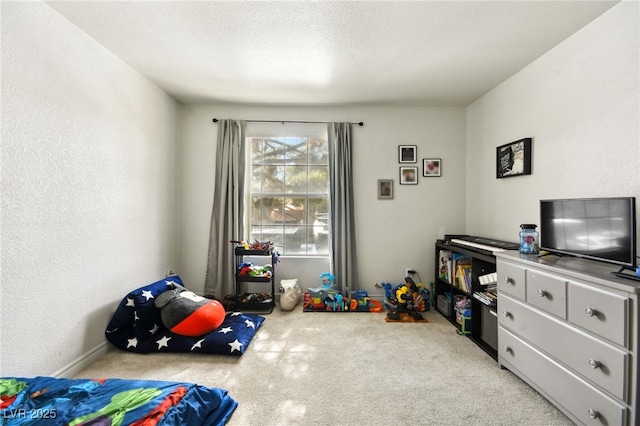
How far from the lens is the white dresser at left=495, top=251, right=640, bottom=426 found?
4.05 feet

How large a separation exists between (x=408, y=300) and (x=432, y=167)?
1.71 m

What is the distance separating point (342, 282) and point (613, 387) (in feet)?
7.73

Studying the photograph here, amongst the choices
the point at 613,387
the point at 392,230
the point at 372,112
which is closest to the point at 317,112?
the point at 372,112

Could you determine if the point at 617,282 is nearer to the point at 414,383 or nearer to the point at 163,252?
the point at 414,383

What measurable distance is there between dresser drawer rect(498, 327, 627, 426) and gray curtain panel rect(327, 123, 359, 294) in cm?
172

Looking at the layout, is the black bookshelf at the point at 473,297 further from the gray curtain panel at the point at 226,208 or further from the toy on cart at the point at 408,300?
the gray curtain panel at the point at 226,208

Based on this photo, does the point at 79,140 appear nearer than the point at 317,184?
Yes

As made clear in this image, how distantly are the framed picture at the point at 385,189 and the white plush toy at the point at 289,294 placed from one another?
5.15ft

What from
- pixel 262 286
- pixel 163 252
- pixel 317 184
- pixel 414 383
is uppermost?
pixel 317 184

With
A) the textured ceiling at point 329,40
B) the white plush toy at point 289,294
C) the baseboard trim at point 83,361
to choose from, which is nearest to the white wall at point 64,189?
the baseboard trim at point 83,361

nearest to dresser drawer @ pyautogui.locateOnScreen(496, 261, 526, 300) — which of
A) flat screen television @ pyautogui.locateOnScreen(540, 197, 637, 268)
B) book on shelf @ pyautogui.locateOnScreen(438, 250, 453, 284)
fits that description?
flat screen television @ pyautogui.locateOnScreen(540, 197, 637, 268)

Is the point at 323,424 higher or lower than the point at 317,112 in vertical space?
lower

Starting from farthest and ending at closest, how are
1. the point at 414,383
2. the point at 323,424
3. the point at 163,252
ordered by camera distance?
the point at 163,252 < the point at 414,383 < the point at 323,424

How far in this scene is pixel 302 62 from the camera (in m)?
2.38
